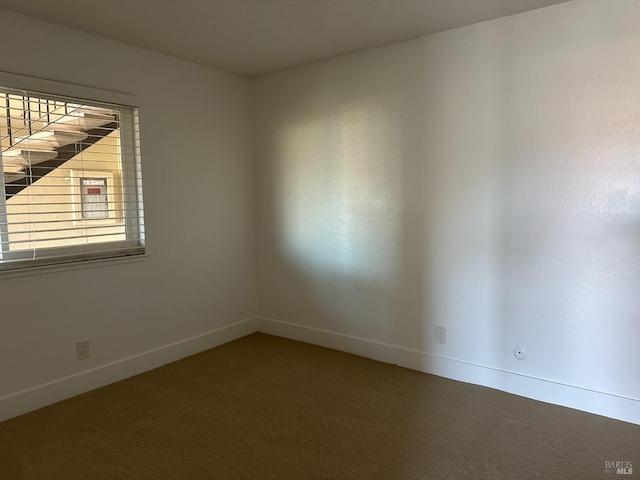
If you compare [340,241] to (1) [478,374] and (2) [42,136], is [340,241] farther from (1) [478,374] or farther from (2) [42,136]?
(2) [42,136]

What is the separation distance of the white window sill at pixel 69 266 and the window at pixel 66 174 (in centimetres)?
3

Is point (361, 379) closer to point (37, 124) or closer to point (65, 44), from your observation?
point (37, 124)

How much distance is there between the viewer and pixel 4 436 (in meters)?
2.36

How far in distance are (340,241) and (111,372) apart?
1.93 metres

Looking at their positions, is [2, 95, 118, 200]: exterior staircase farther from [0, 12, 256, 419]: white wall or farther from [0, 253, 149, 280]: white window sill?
[0, 253, 149, 280]: white window sill

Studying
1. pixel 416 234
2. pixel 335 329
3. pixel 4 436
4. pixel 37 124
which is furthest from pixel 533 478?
pixel 37 124

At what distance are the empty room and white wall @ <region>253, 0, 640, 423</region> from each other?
1 centimetres

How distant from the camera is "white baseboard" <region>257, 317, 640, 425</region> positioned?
8.15 ft

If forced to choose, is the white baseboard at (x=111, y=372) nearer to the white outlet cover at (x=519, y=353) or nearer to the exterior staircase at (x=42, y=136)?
the exterior staircase at (x=42, y=136)

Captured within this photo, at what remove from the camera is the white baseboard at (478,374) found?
2.49 metres

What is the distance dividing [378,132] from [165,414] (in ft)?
7.81

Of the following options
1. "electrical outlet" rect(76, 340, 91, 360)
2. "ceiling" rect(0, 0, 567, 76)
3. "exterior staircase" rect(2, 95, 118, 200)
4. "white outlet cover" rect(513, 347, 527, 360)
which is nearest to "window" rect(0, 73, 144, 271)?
→ "exterior staircase" rect(2, 95, 118, 200)

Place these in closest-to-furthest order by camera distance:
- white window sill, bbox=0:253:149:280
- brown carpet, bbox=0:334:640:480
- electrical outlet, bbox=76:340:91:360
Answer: brown carpet, bbox=0:334:640:480, white window sill, bbox=0:253:149:280, electrical outlet, bbox=76:340:91:360

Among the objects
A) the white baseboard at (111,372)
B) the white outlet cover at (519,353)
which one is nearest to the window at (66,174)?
the white baseboard at (111,372)
